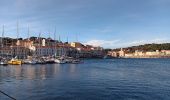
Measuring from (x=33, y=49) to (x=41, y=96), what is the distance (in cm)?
12584

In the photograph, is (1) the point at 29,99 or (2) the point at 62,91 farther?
(2) the point at 62,91

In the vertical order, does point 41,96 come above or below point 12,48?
below

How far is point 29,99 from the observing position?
25.2 meters

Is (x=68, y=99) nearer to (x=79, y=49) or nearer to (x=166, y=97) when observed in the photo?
(x=166, y=97)

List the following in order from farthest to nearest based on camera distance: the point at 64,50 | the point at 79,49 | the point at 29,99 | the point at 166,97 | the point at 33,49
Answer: the point at 79,49
the point at 64,50
the point at 33,49
the point at 166,97
the point at 29,99

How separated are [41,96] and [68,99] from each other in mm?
2545

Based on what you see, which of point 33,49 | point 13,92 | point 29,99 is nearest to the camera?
point 29,99

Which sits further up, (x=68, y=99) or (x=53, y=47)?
(x=53, y=47)

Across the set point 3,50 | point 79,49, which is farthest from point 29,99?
point 79,49

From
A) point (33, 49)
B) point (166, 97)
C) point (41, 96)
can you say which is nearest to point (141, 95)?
point (166, 97)

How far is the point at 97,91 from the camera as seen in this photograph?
3028 cm

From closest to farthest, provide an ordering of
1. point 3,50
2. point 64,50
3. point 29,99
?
point 29,99 → point 3,50 → point 64,50

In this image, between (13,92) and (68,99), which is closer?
(68,99)

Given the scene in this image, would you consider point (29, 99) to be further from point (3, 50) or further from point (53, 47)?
point (53, 47)
